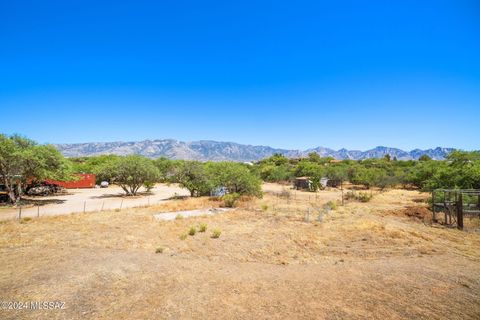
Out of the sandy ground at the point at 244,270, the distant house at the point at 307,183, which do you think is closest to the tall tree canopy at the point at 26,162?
the sandy ground at the point at 244,270

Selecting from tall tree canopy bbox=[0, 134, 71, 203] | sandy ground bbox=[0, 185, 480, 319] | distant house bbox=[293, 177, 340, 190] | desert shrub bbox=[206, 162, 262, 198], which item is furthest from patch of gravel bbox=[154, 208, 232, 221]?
distant house bbox=[293, 177, 340, 190]

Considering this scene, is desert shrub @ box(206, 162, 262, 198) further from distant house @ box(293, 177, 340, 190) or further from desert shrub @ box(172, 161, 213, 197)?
distant house @ box(293, 177, 340, 190)

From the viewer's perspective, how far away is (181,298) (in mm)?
7395

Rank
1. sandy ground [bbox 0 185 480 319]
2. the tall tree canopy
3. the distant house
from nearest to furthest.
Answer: sandy ground [bbox 0 185 480 319] → the tall tree canopy → the distant house

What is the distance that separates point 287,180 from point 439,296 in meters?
49.5

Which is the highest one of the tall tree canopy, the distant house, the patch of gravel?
the tall tree canopy

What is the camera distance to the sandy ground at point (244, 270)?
683 centimetres

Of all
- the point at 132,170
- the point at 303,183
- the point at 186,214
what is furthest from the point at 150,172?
the point at 303,183

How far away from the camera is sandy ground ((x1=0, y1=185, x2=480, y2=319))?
22.4 ft

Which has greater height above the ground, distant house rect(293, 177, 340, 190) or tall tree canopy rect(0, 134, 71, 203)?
Result: tall tree canopy rect(0, 134, 71, 203)

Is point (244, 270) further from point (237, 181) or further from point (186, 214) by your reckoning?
point (237, 181)

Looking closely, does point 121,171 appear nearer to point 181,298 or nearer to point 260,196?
point 260,196

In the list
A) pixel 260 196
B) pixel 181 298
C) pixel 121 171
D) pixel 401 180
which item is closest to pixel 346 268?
pixel 181 298

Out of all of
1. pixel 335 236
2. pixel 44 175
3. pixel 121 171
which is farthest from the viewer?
pixel 121 171
